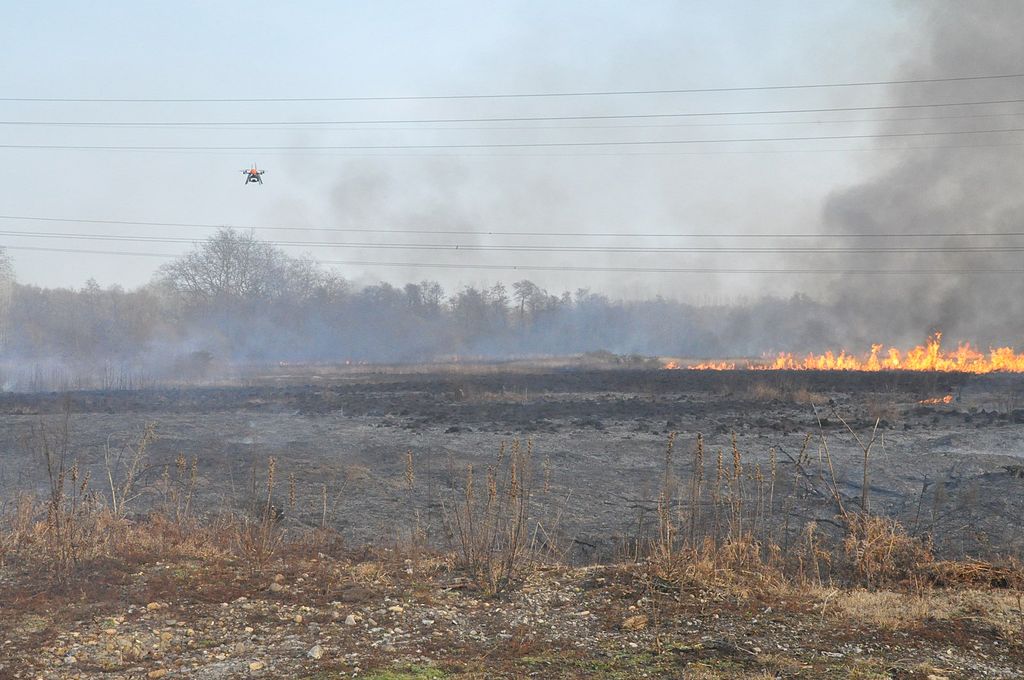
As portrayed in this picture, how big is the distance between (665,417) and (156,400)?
17.3 metres

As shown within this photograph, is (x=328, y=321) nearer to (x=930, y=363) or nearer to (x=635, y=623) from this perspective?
(x=930, y=363)

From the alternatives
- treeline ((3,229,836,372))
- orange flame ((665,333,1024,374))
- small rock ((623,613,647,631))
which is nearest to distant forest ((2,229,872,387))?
treeline ((3,229,836,372))

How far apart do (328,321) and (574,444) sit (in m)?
54.0

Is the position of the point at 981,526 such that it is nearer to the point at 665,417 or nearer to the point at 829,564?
the point at 829,564

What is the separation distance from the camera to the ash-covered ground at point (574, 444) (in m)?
10.0

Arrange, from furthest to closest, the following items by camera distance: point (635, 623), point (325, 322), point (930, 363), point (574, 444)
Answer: point (325, 322), point (930, 363), point (574, 444), point (635, 623)

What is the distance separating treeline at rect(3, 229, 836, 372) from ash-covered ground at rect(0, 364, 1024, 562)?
2494cm

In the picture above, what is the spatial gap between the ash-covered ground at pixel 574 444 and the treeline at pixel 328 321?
24.9 m

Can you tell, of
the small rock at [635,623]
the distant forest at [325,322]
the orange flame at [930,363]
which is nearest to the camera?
the small rock at [635,623]

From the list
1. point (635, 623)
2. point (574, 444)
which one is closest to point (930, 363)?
point (574, 444)

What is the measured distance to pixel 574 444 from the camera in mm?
17000

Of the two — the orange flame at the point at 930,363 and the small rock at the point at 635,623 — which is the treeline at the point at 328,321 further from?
the small rock at the point at 635,623

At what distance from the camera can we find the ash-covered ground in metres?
10.0

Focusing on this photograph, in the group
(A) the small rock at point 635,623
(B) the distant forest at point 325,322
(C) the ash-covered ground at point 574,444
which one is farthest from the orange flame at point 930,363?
(A) the small rock at point 635,623
